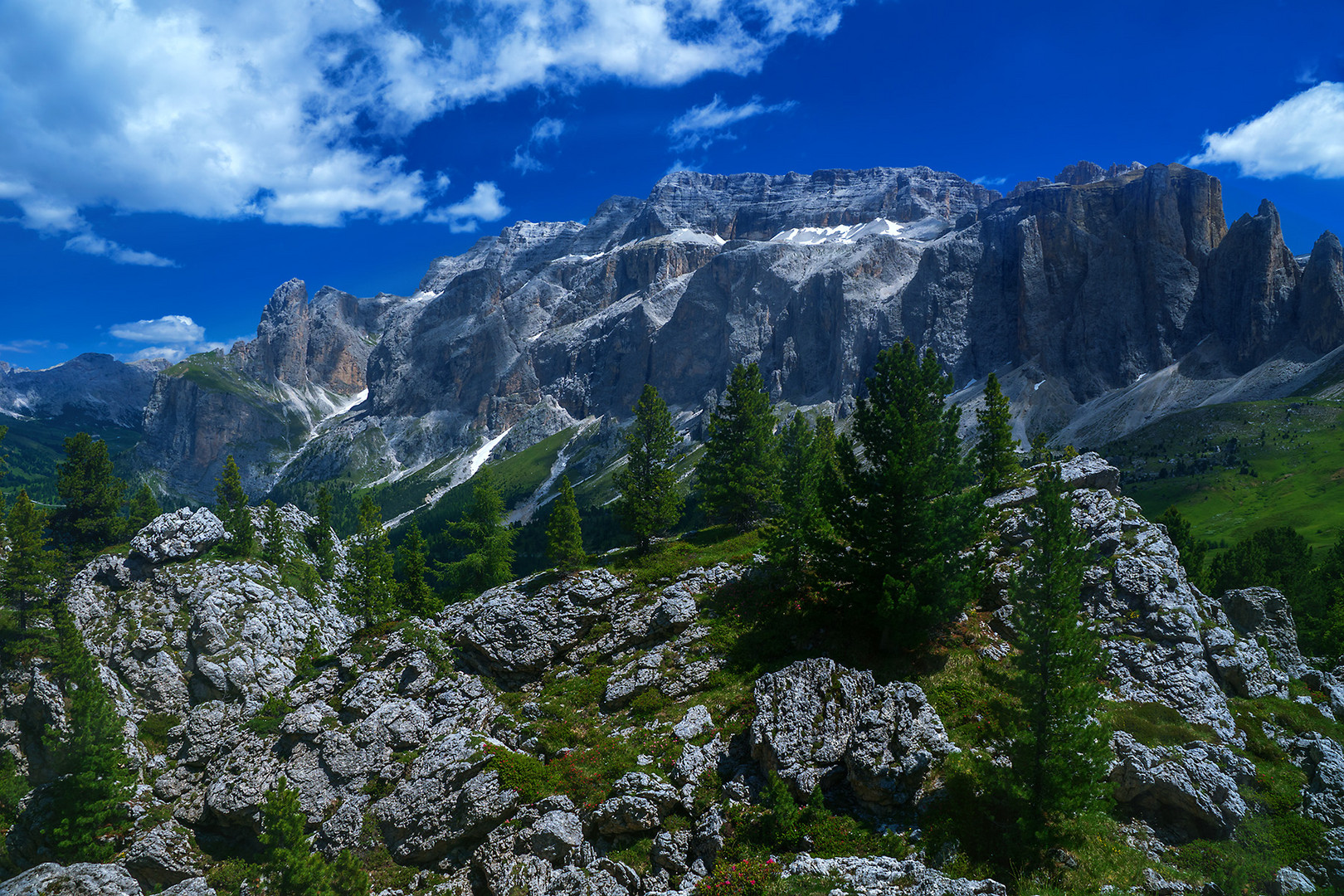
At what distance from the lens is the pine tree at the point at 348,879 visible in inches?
1077

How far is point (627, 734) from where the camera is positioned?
31.0 meters

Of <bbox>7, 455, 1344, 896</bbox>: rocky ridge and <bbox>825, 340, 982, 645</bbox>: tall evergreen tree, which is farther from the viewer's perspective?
<bbox>825, 340, 982, 645</bbox>: tall evergreen tree

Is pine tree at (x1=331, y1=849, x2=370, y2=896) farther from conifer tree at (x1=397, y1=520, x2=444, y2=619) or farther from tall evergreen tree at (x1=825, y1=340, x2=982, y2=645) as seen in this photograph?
tall evergreen tree at (x1=825, y1=340, x2=982, y2=645)

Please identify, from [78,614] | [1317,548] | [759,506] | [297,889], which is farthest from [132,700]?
[1317,548]

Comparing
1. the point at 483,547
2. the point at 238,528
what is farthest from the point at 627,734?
the point at 238,528

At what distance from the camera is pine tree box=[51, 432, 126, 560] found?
220 ft

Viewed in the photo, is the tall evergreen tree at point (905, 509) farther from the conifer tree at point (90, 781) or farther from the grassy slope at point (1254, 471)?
the grassy slope at point (1254, 471)

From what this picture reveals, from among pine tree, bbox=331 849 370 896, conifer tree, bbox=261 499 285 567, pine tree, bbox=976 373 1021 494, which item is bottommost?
pine tree, bbox=331 849 370 896

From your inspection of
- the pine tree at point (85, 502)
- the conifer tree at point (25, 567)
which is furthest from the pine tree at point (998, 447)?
the pine tree at point (85, 502)

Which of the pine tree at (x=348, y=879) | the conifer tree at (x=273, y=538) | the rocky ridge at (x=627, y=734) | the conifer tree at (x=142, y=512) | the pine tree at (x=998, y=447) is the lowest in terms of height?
the pine tree at (x=348, y=879)

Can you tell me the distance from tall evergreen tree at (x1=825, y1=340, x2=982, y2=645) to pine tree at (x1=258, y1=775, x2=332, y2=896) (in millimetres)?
27939

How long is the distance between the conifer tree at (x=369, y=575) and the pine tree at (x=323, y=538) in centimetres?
1932

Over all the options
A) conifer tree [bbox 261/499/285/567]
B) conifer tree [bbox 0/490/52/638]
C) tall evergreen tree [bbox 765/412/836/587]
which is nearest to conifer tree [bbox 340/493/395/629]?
conifer tree [bbox 261/499/285/567]

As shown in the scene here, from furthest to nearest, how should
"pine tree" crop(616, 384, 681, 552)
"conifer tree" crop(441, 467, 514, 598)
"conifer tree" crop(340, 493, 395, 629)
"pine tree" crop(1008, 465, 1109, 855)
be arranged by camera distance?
"conifer tree" crop(340, 493, 395, 629) → "conifer tree" crop(441, 467, 514, 598) → "pine tree" crop(616, 384, 681, 552) → "pine tree" crop(1008, 465, 1109, 855)
